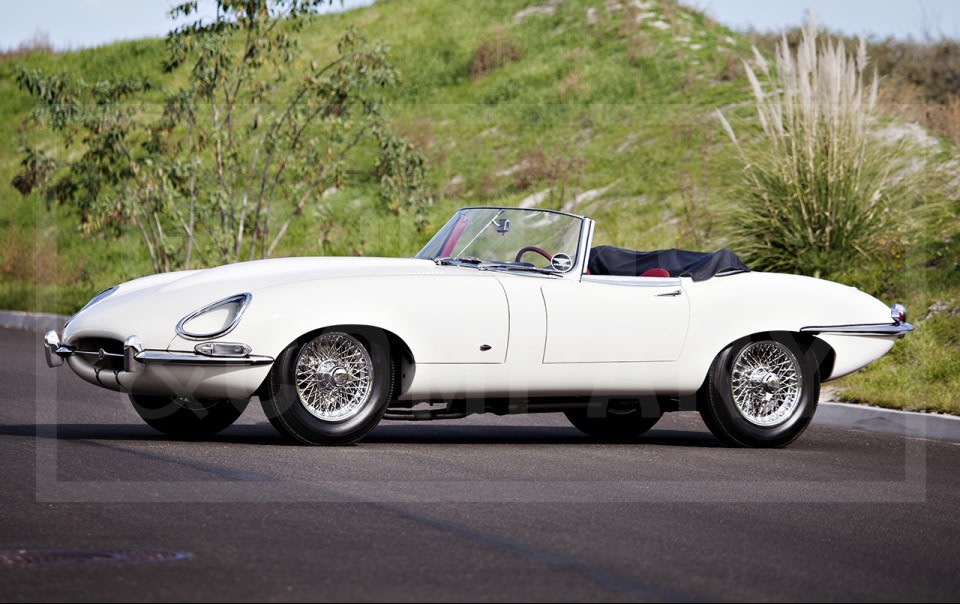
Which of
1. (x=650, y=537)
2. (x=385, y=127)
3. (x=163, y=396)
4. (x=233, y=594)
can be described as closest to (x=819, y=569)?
(x=650, y=537)

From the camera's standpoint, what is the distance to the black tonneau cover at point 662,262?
9148 mm

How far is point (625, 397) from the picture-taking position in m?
8.73

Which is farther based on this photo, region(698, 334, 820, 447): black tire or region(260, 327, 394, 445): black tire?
region(698, 334, 820, 447): black tire

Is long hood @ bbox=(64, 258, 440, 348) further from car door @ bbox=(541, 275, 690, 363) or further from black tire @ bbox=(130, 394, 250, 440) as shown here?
car door @ bbox=(541, 275, 690, 363)

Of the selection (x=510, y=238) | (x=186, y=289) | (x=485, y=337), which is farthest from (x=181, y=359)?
(x=510, y=238)

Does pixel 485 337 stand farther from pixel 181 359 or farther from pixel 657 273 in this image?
pixel 181 359

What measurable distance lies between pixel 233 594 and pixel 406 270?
3.93 m

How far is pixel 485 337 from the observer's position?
8.15 metres

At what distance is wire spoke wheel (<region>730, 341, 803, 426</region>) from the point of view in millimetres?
8938

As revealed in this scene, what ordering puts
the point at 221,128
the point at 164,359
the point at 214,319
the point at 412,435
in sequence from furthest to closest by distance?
the point at 221,128, the point at 412,435, the point at 214,319, the point at 164,359

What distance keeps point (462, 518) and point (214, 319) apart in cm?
231

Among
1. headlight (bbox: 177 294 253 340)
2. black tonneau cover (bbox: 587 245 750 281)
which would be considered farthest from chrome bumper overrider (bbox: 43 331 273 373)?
black tonneau cover (bbox: 587 245 750 281)

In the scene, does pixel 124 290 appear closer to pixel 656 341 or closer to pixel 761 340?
pixel 656 341

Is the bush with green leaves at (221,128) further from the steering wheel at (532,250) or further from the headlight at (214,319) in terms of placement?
the headlight at (214,319)
